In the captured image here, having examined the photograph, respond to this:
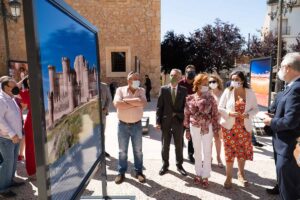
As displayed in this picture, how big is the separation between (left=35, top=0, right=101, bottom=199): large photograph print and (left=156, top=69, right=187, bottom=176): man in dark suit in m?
2.05

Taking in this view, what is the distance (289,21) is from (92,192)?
123ft

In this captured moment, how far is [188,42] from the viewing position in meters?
20.9

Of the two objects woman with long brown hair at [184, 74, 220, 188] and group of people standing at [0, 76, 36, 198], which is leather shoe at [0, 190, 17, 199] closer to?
group of people standing at [0, 76, 36, 198]

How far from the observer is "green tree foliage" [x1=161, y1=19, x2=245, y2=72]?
2039 centimetres

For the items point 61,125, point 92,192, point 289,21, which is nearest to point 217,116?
point 92,192

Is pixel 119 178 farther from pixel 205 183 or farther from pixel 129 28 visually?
Result: pixel 129 28

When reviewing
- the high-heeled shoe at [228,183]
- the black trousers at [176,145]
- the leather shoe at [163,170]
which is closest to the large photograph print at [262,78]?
the black trousers at [176,145]

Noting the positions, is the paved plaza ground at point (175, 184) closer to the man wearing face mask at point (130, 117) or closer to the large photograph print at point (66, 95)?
the man wearing face mask at point (130, 117)

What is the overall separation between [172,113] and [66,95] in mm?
2894

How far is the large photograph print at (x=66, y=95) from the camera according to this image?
1.53 meters

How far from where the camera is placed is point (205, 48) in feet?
68.3

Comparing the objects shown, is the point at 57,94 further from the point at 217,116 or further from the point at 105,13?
the point at 105,13

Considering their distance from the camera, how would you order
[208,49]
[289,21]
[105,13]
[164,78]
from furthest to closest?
[289,21] < [164,78] < [208,49] < [105,13]

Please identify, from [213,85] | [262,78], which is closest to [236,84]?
[213,85]
